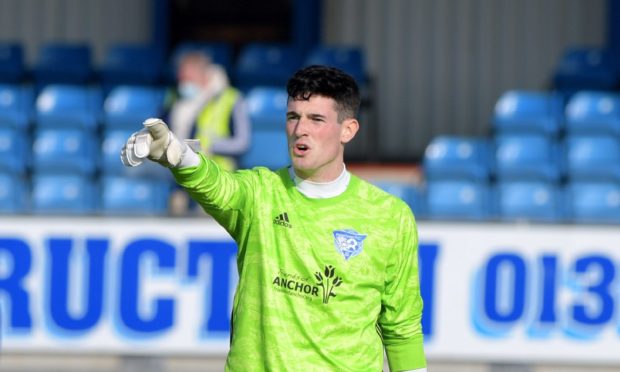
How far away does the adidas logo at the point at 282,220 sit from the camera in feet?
14.0

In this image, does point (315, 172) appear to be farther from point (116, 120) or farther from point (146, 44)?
point (146, 44)

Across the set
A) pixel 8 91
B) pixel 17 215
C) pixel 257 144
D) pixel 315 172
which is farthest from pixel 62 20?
pixel 315 172

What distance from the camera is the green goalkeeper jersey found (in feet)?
13.7

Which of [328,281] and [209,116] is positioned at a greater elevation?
[209,116]

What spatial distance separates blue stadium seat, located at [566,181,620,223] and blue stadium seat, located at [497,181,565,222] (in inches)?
4.4

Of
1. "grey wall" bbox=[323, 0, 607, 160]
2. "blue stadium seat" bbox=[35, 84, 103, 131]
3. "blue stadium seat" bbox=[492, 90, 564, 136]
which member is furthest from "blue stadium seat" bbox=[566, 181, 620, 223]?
"blue stadium seat" bbox=[35, 84, 103, 131]

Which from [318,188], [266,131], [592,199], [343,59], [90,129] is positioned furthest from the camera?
[343,59]

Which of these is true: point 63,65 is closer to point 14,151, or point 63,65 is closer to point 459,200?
point 14,151

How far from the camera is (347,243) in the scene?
13.9 feet

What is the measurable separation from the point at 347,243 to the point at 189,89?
249 inches

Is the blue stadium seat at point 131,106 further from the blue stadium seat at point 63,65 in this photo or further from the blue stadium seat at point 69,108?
the blue stadium seat at point 63,65

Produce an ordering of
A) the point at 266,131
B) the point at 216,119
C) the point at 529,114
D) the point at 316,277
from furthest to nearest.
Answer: the point at 529,114
the point at 266,131
the point at 216,119
the point at 316,277

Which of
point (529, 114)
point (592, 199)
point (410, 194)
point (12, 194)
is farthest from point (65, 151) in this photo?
point (592, 199)

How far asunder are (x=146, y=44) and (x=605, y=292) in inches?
304
